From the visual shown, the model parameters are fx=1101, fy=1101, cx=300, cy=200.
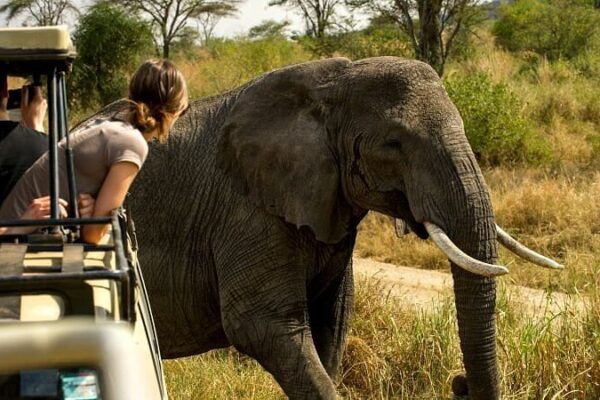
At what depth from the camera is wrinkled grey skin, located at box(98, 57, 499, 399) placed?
12.1ft

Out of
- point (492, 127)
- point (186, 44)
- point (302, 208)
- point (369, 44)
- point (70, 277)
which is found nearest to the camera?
point (70, 277)

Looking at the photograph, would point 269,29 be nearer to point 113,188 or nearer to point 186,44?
point 186,44

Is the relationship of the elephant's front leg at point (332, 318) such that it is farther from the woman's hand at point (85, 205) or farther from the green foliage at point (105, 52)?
the green foliage at point (105, 52)

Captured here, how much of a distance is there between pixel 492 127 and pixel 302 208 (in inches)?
272

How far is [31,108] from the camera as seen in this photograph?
10.7 ft

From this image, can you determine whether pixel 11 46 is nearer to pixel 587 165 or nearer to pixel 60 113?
pixel 60 113

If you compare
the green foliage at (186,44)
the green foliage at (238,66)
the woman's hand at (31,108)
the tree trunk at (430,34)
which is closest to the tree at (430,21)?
the tree trunk at (430,34)

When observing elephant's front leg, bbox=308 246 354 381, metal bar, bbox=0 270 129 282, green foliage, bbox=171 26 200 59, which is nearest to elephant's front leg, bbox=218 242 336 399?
elephant's front leg, bbox=308 246 354 381

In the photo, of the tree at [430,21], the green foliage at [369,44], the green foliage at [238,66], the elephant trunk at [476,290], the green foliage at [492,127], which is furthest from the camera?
the green foliage at [238,66]

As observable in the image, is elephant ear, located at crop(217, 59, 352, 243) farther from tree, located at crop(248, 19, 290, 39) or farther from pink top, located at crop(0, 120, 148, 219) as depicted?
tree, located at crop(248, 19, 290, 39)

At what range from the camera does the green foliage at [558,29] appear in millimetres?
16844

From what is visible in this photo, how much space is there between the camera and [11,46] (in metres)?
2.47

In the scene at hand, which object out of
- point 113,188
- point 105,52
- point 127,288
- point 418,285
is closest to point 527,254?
point 113,188

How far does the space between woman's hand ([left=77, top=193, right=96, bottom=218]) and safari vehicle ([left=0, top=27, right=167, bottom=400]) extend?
55 mm
